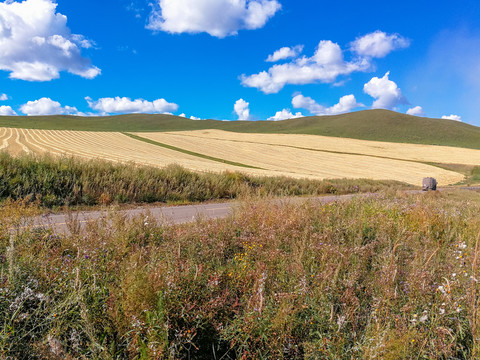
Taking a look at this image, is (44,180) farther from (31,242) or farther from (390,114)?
(390,114)

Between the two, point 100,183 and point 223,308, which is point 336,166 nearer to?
point 100,183

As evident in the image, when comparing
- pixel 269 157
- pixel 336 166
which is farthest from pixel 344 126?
pixel 336 166

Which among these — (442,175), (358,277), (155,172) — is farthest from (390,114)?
(358,277)

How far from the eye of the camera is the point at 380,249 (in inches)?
210

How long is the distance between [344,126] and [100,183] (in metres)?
113

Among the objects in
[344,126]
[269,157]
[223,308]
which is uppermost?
[344,126]

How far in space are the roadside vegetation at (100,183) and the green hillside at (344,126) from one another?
298 feet

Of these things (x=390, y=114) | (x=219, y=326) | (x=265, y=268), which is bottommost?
(x=219, y=326)

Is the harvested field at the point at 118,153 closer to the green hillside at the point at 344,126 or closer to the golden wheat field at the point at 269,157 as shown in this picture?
the golden wheat field at the point at 269,157

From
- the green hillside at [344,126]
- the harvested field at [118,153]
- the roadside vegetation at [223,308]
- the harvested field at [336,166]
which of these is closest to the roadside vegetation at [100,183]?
the roadside vegetation at [223,308]

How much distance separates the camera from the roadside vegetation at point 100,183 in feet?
38.6

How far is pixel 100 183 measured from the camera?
1353 centimetres

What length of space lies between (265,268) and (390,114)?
144m

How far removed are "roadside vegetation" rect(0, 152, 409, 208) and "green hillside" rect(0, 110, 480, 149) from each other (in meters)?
90.8
